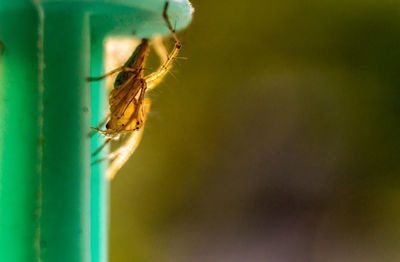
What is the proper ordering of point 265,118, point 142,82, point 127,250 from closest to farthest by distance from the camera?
1. point 142,82
2. point 127,250
3. point 265,118

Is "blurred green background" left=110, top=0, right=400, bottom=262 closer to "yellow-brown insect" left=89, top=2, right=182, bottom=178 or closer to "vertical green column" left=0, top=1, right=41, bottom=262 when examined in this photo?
"yellow-brown insect" left=89, top=2, right=182, bottom=178

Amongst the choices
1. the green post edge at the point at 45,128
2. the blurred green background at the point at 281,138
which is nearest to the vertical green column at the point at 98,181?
the green post edge at the point at 45,128

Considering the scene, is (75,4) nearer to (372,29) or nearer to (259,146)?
(259,146)

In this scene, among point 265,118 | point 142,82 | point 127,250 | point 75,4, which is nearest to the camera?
point 75,4

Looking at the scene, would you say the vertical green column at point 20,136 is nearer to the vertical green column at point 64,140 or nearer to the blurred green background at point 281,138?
the vertical green column at point 64,140

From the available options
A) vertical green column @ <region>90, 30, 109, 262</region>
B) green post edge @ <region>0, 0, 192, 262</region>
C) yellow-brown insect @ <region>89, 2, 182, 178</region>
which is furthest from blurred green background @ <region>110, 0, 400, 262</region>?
green post edge @ <region>0, 0, 192, 262</region>

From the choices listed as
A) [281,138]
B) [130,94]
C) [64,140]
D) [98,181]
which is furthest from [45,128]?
[281,138]

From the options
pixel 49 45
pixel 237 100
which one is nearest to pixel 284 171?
pixel 237 100
